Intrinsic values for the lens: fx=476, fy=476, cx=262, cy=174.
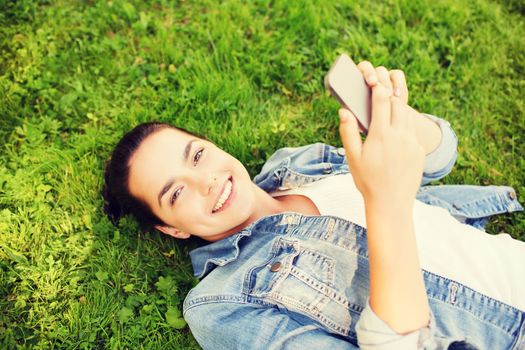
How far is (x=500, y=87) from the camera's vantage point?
3.84 metres

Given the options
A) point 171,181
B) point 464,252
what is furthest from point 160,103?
point 464,252

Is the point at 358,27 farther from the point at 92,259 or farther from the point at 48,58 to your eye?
the point at 92,259

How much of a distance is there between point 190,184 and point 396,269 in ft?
3.94

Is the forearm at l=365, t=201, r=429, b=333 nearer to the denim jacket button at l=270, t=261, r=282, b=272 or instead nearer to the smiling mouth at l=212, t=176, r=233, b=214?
the denim jacket button at l=270, t=261, r=282, b=272

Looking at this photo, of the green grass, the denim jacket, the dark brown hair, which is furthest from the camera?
the green grass

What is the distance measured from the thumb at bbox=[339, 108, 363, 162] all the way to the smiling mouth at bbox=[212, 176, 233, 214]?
3.23ft

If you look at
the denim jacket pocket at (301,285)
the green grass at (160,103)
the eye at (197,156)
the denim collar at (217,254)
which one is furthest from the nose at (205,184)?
the green grass at (160,103)

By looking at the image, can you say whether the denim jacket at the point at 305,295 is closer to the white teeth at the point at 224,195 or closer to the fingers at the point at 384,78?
the white teeth at the point at 224,195

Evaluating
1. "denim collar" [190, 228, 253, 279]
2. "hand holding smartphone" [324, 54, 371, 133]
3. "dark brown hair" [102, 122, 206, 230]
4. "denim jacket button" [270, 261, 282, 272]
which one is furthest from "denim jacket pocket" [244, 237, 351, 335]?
"hand holding smartphone" [324, 54, 371, 133]

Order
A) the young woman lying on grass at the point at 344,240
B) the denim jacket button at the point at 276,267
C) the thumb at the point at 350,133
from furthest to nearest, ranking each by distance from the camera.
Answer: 1. the denim jacket button at the point at 276,267
2. the young woman lying on grass at the point at 344,240
3. the thumb at the point at 350,133

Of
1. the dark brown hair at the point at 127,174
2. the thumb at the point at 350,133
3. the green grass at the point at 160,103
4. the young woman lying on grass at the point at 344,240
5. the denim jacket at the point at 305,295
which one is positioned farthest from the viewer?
the green grass at the point at 160,103

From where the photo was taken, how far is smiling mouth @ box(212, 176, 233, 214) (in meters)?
2.59

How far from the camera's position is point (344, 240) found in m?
2.45

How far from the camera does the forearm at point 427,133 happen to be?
2.64 m
